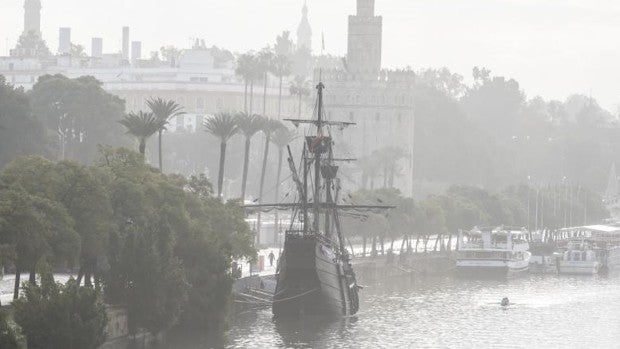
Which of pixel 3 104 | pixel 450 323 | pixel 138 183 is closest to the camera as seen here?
pixel 138 183

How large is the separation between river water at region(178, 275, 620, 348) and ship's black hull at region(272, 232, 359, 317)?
0.85 meters

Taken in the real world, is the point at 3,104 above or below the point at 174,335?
above

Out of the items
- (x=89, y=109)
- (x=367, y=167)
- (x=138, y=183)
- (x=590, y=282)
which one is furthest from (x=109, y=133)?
(x=367, y=167)

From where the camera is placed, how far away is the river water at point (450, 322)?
92375 millimetres

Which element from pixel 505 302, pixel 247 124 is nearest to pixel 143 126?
pixel 505 302

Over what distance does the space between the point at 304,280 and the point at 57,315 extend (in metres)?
33.7

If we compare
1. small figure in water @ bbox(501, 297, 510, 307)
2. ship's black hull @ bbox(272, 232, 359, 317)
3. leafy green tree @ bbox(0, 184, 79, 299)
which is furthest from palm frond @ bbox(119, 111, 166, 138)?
leafy green tree @ bbox(0, 184, 79, 299)

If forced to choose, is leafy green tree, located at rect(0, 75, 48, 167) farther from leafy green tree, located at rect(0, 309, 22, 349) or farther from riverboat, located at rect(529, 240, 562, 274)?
riverboat, located at rect(529, 240, 562, 274)

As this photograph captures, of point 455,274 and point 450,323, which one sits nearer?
point 450,323

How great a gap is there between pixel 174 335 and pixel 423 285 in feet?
165

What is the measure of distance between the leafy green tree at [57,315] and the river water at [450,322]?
15.1m

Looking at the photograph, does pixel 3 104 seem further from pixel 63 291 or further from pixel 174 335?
pixel 63 291

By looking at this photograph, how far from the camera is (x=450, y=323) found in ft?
340

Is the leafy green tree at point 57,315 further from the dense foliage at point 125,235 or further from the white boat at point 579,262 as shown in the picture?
the white boat at point 579,262
